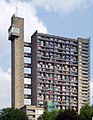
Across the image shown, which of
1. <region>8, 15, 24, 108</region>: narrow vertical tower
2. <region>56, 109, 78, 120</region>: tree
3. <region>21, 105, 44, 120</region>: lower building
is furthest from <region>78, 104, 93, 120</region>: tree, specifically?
<region>8, 15, 24, 108</region>: narrow vertical tower

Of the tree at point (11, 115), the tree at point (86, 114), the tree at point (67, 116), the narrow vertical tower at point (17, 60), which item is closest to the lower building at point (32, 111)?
the narrow vertical tower at point (17, 60)

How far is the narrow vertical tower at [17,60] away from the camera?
4419 inches

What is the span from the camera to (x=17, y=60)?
11600 centimetres

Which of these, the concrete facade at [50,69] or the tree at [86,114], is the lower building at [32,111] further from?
the tree at [86,114]

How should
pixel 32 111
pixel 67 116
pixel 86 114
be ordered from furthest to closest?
pixel 32 111, pixel 67 116, pixel 86 114

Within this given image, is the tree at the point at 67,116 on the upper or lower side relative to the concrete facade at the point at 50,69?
lower

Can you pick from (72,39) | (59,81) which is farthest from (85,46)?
(59,81)

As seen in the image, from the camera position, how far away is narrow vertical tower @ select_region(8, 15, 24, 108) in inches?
4419

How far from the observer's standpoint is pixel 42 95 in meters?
118

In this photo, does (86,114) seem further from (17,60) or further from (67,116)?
(17,60)

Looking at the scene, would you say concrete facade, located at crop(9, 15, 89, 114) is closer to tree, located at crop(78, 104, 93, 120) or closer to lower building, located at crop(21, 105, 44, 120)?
lower building, located at crop(21, 105, 44, 120)

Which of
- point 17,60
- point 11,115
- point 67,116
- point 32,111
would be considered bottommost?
point 32,111

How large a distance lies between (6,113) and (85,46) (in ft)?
185

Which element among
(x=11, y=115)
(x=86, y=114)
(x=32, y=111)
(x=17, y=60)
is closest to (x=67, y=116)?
(x=86, y=114)
